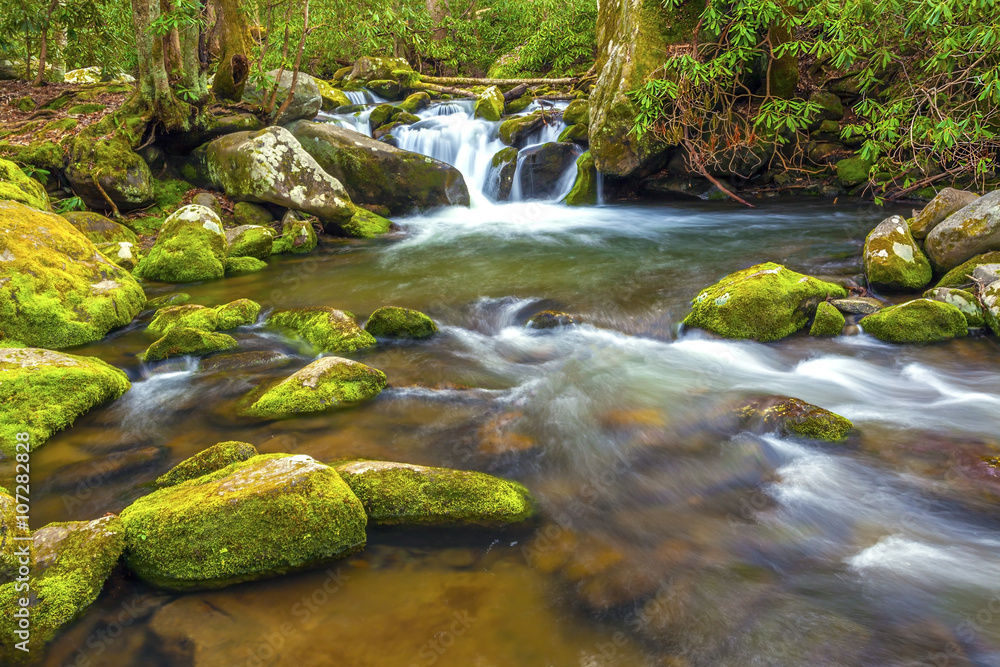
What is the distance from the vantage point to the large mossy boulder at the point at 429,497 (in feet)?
11.0

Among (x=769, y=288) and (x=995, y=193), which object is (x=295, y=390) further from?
(x=995, y=193)

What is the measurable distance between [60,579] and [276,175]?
916 centimetres

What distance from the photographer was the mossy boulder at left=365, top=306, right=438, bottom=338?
6.48m

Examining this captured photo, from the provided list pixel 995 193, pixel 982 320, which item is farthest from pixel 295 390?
pixel 995 193

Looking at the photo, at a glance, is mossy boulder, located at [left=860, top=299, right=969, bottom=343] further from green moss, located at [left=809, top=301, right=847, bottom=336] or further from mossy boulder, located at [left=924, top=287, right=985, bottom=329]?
green moss, located at [left=809, top=301, right=847, bottom=336]

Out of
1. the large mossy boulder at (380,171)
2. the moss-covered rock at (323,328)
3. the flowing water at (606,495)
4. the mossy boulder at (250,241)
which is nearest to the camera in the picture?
the flowing water at (606,495)

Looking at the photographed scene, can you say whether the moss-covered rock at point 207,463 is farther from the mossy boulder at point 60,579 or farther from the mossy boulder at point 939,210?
the mossy boulder at point 939,210

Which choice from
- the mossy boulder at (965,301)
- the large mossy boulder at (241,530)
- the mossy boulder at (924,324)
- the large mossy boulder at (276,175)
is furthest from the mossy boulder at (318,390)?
the large mossy boulder at (276,175)

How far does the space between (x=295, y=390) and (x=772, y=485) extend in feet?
12.0

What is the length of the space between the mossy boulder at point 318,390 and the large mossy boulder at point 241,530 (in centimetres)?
147

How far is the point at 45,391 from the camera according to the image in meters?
4.52

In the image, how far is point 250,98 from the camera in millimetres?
13133

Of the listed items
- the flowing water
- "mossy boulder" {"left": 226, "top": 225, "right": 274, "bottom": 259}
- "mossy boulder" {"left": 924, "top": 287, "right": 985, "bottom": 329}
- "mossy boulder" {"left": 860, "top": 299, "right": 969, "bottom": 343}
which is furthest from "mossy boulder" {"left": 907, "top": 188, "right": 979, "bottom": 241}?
"mossy boulder" {"left": 226, "top": 225, "right": 274, "bottom": 259}

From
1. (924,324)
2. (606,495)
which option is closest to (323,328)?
(606,495)
